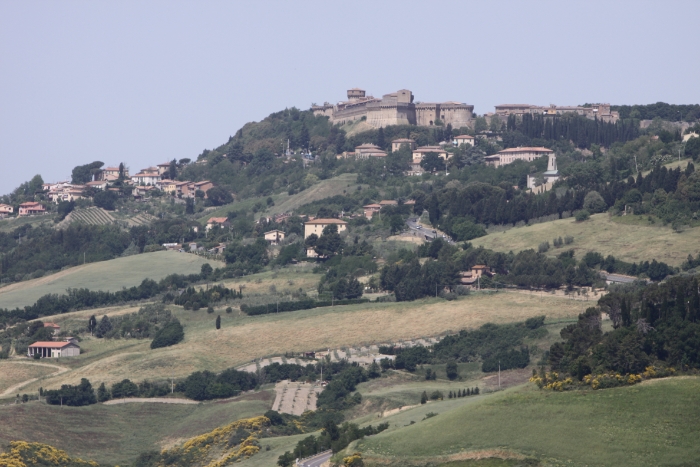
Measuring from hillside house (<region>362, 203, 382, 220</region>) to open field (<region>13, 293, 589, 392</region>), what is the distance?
107 ft

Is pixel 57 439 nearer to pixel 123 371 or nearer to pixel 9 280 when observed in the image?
pixel 123 371

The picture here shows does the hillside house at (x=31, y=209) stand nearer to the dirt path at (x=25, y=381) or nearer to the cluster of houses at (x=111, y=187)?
the cluster of houses at (x=111, y=187)

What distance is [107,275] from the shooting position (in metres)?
124

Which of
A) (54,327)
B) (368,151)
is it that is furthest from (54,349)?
(368,151)

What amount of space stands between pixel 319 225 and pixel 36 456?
6465 centimetres

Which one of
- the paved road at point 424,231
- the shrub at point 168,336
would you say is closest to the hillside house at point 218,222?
the paved road at point 424,231

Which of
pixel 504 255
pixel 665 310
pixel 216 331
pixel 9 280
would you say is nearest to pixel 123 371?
pixel 216 331

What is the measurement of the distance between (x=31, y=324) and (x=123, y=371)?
1870 cm

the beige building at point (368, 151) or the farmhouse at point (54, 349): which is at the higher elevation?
the beige building at point (368, 151)

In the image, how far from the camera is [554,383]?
58.3 metres

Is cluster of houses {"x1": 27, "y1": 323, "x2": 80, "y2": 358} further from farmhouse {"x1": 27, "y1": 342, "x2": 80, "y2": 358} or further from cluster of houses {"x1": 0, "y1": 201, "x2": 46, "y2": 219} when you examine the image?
cluster of houses {"x1": 0, "y1": 201, "x2": 46, "y2": 219}

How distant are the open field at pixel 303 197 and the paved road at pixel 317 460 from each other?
87021mm

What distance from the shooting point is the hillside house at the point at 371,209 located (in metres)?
134

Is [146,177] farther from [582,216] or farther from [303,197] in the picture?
[582,216]
